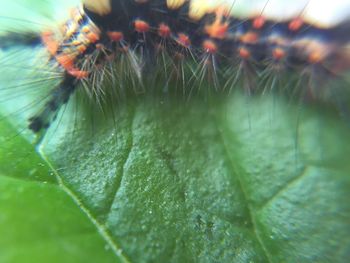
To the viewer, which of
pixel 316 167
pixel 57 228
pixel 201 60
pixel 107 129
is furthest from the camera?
pixel 201 60

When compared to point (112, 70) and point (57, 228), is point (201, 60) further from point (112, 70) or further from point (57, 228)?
point (57, 228)

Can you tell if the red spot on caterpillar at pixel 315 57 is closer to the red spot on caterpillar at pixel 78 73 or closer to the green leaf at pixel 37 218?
the red spot on caterpillar at pixel 78 73

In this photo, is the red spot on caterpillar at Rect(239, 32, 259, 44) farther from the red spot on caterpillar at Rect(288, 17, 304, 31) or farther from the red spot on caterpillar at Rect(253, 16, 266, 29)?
the red spot on caterpillar at Rect(288, 17, 304, 31)

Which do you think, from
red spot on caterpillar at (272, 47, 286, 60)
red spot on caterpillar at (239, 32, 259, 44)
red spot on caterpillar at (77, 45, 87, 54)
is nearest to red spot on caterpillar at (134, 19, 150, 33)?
red spot on caterpillar at (77, 45, 87, 54)

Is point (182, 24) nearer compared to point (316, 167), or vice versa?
point (316, 167)

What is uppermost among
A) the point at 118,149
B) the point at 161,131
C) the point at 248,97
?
the point at 248,97

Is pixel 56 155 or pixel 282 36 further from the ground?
pixel 282 36

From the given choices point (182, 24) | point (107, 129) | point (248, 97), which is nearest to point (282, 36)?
point (248, 97)
